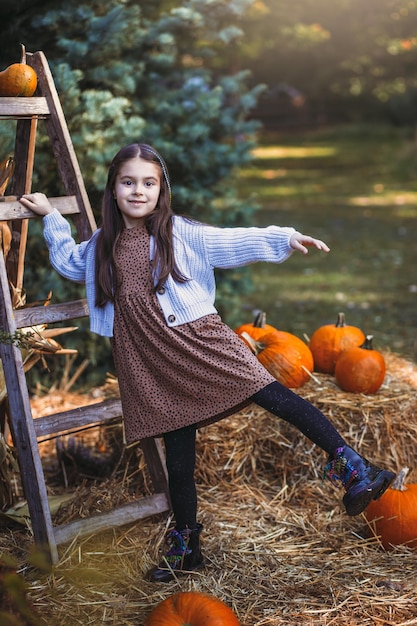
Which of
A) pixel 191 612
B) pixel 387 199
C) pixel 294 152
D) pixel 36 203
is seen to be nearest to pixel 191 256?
pixel 36 203

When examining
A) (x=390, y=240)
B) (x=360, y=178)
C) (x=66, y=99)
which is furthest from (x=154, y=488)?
(x=360, y=178)

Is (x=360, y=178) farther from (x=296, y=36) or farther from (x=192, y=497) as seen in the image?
(x=192, y=497)

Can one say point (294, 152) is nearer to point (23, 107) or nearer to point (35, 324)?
point (23, 107)

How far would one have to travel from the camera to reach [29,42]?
500cm

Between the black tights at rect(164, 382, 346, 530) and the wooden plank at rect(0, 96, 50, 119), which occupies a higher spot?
the wooden plank at rect(0, 96, 50, 119)

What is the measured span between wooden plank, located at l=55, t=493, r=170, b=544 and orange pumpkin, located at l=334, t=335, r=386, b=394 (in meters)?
1.01

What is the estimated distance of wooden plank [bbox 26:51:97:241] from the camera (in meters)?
3.37

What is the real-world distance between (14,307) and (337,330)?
160cm

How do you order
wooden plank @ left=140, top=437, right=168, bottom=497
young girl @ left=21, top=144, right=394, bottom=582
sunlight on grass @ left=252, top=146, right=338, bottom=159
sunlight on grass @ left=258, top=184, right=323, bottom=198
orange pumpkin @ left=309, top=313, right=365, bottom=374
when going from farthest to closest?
sunlight on grass @ left=252, top=146, right=338, bottom=159, sunlight on grass @ left=258, top=184, right=323, bottom=198, orange pumpkin @ left=309, top=313, right=365, bottom=374, wooden plank @ left=140, top=437, right=168, bottom=497, young girl @ left=21, top=144, right=394, bottom=582

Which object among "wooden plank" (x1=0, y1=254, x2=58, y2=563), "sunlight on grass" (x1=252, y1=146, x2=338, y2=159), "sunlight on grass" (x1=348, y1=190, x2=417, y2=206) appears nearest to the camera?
"wooden plank" (x1=0, y1=254, x2=58, y2=563)

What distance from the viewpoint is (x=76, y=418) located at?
3.30 m

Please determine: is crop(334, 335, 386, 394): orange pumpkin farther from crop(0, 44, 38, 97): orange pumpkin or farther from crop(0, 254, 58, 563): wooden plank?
crop(0, 44, 38, 97): orange pumpkin

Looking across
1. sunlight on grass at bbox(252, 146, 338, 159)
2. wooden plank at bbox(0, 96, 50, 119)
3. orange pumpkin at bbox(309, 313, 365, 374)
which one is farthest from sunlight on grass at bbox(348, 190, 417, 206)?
wooden plank at bbox(0, 96, 50, 119)

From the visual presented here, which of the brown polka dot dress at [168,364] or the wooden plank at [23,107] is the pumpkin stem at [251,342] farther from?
the wooden plank at [23,107]
